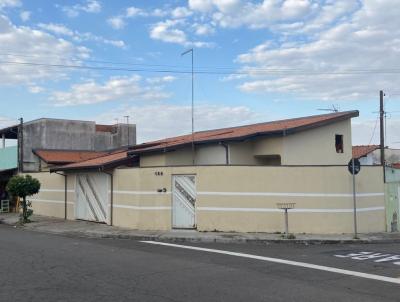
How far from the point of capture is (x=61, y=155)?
36719 mm

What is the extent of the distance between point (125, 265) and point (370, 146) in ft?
119

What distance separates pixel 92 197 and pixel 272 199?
9.39 m

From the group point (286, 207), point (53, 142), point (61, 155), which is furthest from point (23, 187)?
point (53, 142)

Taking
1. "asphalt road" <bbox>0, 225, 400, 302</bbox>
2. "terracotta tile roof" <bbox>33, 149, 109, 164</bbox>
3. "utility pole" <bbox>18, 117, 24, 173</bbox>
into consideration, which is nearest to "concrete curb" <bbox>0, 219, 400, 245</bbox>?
"asphalt road" <bbox>0, 225, 400, 302</bbox>

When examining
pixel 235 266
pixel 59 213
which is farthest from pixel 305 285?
pixel 59 213

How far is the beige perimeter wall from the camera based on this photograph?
59.8ft

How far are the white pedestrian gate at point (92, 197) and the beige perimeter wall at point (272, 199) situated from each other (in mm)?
3537

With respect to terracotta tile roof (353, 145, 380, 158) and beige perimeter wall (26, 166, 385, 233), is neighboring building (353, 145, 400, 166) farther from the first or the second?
beige perimeter wall (26, 166, 385, 233)

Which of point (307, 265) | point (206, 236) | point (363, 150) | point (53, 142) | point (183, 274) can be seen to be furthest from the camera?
point (363, 150)

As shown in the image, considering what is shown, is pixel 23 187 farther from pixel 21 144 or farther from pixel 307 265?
pixel 307 265

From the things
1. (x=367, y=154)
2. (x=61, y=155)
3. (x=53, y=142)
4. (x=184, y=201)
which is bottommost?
(x=184, y=201)

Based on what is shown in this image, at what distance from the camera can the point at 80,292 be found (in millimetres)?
8367

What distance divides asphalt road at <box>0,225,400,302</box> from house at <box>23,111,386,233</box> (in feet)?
10.0

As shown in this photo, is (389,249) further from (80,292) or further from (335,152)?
(80,292)
